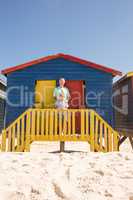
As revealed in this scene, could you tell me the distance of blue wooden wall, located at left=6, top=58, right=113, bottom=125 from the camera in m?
10.2

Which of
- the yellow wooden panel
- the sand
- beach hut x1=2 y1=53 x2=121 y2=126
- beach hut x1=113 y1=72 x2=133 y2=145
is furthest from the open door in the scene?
the sand

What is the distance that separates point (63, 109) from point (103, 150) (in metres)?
1.72

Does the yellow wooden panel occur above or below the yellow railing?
above

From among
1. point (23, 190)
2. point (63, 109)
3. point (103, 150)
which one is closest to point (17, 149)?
point (63, 109)

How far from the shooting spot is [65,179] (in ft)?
12.5

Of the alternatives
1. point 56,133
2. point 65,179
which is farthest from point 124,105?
point 65,179

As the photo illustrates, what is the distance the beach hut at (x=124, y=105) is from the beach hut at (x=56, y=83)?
1.00 meters

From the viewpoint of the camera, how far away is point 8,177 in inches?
151

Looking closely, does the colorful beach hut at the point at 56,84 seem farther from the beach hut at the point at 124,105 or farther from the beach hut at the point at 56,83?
the beach hut at the point at 124,105

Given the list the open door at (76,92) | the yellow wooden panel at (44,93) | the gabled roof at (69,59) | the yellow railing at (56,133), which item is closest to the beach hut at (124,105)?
the gabled roof at (69,59)

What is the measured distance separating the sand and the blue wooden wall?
509cm

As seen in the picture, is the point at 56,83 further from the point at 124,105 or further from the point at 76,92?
the point at 124,105

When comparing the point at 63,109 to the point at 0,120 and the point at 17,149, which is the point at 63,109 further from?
the point at 0,120

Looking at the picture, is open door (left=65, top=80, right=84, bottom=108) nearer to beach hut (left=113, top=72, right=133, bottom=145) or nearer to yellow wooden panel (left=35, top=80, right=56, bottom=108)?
yellow wooden panel (left=35, top=80, right=56, bottom=108)
